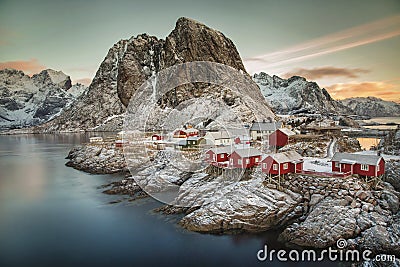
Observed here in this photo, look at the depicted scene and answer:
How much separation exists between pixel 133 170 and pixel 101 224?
11.0 m

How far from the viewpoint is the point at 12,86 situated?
534 feet

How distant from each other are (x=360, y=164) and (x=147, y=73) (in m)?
72.3

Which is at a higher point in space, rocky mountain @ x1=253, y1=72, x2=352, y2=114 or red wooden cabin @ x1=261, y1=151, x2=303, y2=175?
rocky mountain @ x1=253, y1=72, x2=352, y2=114

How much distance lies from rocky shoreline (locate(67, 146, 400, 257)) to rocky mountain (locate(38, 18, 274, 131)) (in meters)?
31.9

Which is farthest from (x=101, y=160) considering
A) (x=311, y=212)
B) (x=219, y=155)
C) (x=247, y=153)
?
(x=311, y=212)

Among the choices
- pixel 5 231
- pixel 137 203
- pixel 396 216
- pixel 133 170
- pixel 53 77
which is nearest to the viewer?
pixel 396 216

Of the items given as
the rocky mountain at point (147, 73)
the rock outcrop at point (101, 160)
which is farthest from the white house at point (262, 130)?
the rocky mountain at point (147, 73)

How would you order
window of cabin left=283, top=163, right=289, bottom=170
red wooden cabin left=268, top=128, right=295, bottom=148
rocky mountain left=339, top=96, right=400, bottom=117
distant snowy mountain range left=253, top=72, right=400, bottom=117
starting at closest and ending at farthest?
window of cabin left=283, top=163, right=289, bottom=170
red wooden cabin left=268, top=128, right=295, bottom=148
distant snowy mountain range left=253, top=72, right=400, bottom=117
rocky mountain left=339, top=96, right=400, bottom=117

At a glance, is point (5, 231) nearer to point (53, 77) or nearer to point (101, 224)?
point (101, 224)

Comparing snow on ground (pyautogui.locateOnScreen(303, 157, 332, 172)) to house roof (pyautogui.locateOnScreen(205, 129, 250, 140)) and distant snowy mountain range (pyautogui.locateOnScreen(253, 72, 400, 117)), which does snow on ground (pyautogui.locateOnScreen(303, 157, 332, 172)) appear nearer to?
house roof (pyautogui.locateOnScreen(205, 129, 250, 140))

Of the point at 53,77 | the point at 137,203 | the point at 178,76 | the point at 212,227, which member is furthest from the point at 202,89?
the point at 53,77

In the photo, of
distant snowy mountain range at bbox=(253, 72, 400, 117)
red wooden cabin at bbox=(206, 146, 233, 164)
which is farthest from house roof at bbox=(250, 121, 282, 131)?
distant snowy mountain range at bbox=(253, 72, 400, 117)

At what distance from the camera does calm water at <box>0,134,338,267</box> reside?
39.1 feet

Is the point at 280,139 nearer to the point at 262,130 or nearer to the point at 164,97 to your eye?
the point at 262,130
